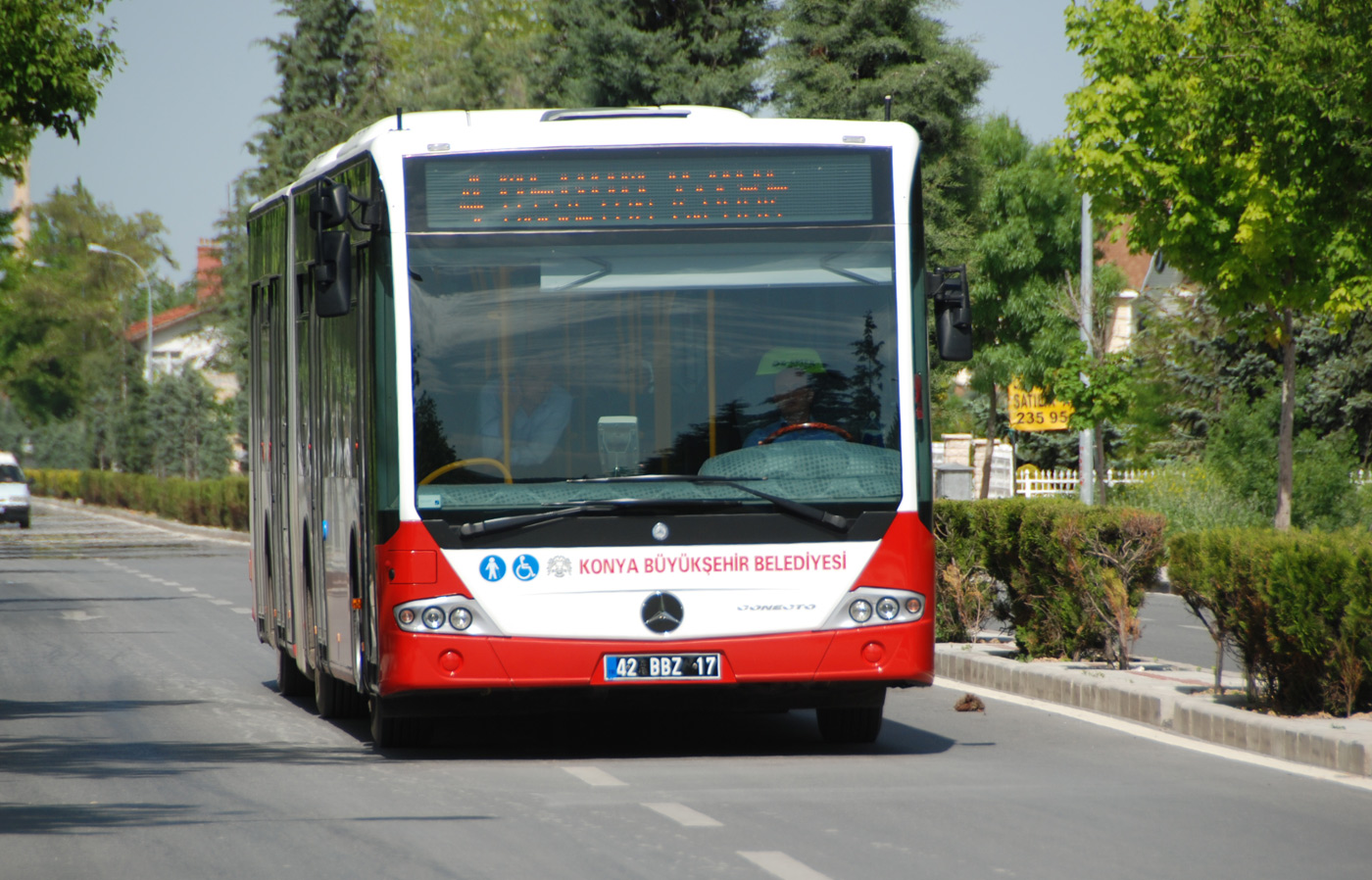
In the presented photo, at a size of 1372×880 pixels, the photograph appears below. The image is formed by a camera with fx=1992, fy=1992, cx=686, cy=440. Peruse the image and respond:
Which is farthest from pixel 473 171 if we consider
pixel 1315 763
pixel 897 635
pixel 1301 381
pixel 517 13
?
pixel 517 13

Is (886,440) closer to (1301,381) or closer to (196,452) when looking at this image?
(1301,381)

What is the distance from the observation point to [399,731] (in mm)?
10102

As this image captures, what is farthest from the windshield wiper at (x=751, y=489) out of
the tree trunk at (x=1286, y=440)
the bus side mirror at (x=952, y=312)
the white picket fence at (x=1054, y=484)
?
the white picket fence at (x=1054, y=484)

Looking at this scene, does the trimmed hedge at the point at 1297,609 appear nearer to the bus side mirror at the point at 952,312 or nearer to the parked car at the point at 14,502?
the bus side mirror at the point at 952,312

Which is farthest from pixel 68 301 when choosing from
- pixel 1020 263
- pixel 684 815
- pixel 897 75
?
pixel 684 815

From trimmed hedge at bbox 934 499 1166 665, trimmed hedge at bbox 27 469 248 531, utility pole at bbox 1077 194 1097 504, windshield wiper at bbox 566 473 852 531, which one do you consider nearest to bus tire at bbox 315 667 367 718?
windshield wiper at bbox 566 473 852 531

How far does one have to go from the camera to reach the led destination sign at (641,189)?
941cm

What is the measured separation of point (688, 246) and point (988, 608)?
19.2 ft

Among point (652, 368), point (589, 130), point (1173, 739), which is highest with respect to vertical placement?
point (589, 130)

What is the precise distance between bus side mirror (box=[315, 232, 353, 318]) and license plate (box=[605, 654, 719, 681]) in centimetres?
205

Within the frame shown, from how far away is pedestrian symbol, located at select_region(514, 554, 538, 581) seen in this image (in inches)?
360

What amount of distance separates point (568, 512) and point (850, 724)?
2169 mm

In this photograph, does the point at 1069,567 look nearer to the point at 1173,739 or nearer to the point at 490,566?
the point at 1173,739

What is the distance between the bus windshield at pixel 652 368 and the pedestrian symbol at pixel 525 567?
0.77 ft
